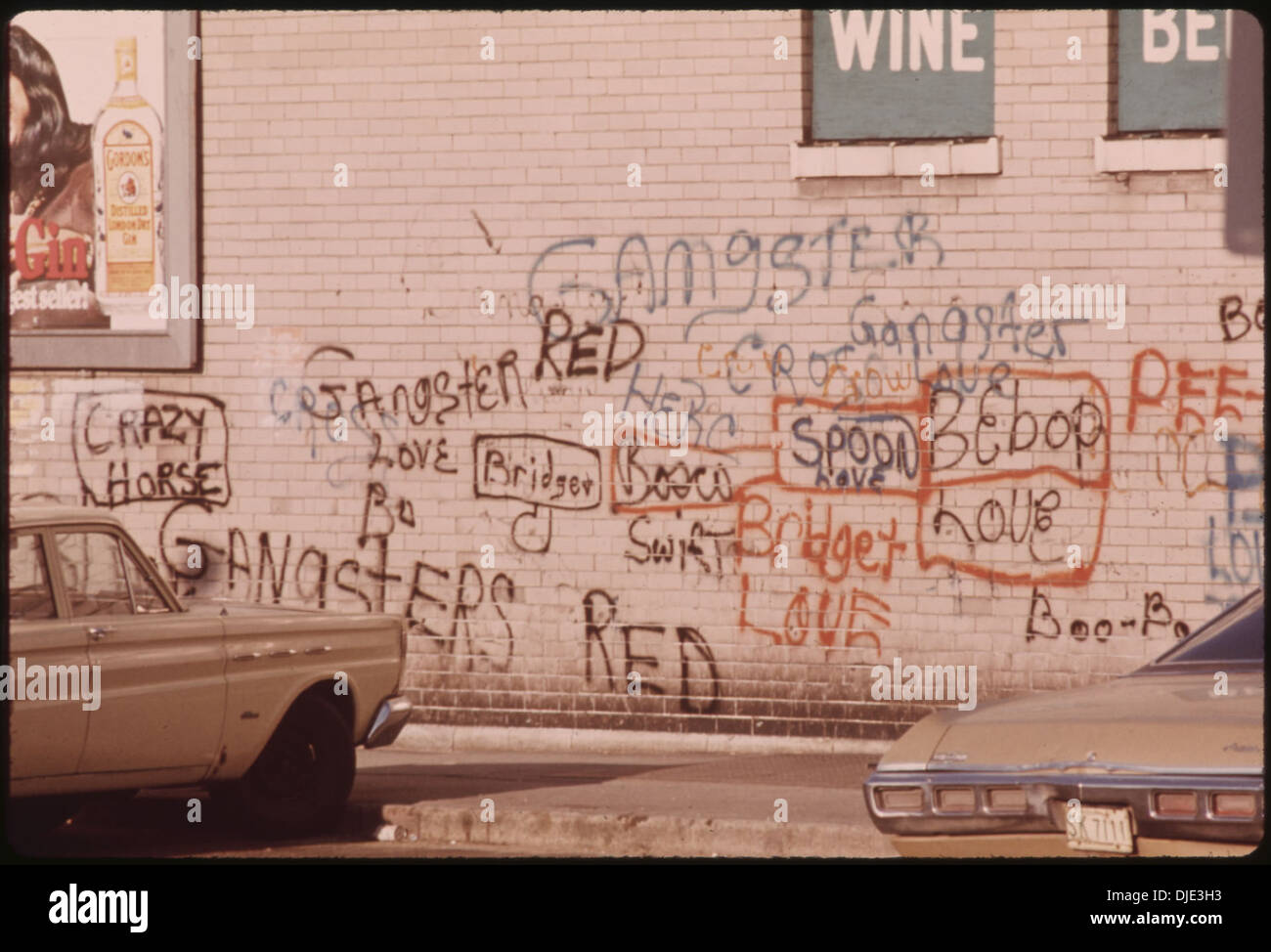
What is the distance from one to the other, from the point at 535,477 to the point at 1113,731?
17.8 feet

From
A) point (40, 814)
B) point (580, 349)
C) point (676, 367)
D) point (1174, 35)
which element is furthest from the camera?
point (580, 349)

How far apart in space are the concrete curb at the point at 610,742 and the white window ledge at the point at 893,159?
3.46 m

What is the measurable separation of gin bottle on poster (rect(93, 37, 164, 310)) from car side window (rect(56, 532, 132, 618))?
3872 millimetres

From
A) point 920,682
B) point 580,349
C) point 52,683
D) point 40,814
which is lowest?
point 40,814

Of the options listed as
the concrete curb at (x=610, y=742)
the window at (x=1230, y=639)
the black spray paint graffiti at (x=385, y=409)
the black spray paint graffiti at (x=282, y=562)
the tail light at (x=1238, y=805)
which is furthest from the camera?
the black spray paint graffiti at (x=282, y=562)

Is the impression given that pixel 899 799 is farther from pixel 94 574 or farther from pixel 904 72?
pixel 904 72

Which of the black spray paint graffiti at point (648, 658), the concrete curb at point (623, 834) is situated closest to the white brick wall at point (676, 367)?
the black spray paint graffiti at point (648, 658)

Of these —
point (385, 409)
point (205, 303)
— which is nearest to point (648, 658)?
point (385, 409)

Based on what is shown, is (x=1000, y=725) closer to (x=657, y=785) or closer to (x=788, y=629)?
(x=657, y=785)

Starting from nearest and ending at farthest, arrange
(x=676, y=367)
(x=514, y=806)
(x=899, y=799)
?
(x=899, y=799) < (x=514, y=806) < (x=676, y=367)

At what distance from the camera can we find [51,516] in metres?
7.05

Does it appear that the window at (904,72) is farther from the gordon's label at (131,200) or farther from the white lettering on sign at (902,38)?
the gordon's label at (131,200)

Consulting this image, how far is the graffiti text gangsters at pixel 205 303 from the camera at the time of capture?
10742 millimetres
